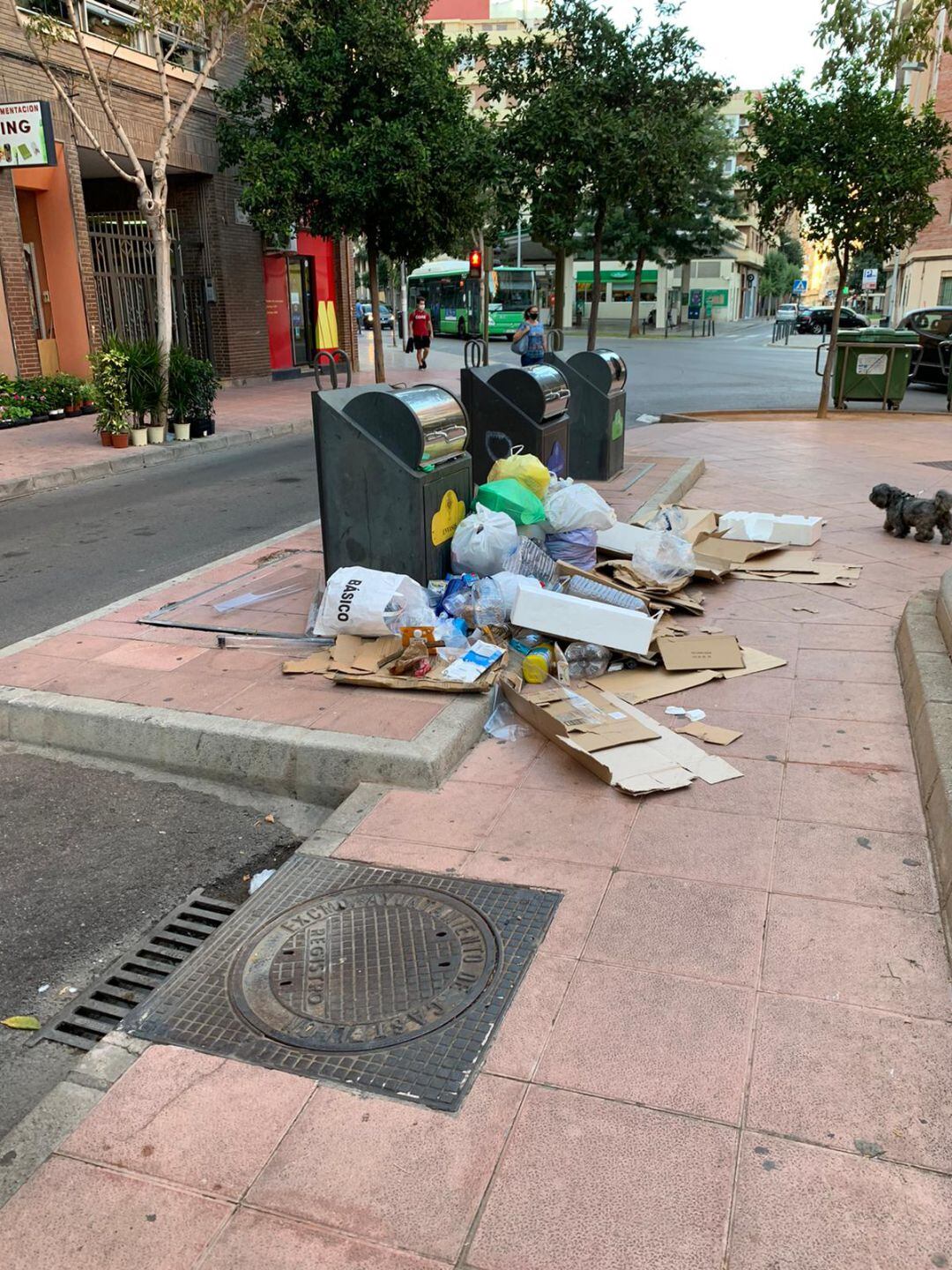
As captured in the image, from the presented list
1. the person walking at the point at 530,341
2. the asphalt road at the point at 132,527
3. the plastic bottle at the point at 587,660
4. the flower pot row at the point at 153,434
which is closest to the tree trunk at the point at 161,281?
the flower pot row at the point at 153,434

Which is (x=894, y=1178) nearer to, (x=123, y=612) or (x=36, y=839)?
(x=36, y=839)

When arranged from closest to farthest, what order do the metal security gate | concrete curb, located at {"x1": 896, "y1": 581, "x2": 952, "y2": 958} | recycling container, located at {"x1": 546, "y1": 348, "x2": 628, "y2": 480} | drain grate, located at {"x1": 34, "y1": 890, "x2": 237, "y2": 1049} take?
1. drain grate, located at {"x1": 34, "y1": 890, "x2": 237, "y2": 1049}
2. concrete curb, located at {"x1": 896, "y1": 581, "x2": 952, "y2": 958}
3. recycling container, located at {"x1": 546, "y1": 348, "x2": 628, "y2": 480}
4. the metal security gate

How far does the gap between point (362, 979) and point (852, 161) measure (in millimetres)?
14074

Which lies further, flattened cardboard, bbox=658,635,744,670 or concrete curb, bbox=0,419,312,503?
concrete curb, bbox=0,419,312,503

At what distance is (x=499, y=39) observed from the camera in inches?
744

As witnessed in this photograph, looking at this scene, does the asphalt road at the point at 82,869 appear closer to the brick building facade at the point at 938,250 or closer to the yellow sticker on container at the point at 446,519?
the yellow sticker on container at the point at 446,519

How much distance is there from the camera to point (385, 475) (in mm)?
5281

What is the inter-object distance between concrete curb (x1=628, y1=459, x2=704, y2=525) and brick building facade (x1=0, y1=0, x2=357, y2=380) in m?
10.4

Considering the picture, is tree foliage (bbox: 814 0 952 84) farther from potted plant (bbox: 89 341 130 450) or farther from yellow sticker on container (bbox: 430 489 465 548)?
potted plant (bbox: 89 341 130 450)

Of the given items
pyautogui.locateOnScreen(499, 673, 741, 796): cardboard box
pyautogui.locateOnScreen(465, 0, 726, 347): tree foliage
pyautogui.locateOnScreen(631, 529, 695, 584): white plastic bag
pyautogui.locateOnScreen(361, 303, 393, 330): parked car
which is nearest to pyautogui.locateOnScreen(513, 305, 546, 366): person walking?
pyautogui.locateOnScreen(465, 0, 726, 347): tree foliage

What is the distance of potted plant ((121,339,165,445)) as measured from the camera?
12867 millimetres

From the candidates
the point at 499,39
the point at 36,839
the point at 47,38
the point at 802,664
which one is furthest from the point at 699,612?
the point at 499,39

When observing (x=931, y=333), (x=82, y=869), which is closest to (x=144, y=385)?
(x=82, y=869)

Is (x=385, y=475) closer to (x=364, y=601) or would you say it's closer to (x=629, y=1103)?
(x=364, y=601)
